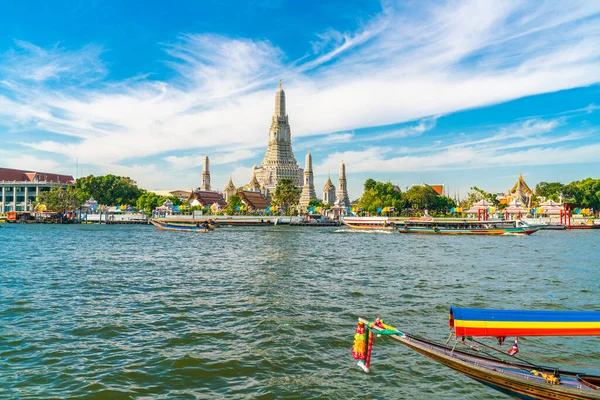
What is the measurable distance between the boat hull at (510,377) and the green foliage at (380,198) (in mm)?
107707

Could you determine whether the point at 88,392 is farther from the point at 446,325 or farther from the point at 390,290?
the point at 390,290

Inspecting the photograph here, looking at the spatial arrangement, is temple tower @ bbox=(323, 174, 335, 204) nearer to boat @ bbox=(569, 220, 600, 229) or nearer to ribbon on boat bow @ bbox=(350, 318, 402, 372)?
boat @ bbox=(569, 220, 600, 229)

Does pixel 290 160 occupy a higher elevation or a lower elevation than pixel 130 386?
higher

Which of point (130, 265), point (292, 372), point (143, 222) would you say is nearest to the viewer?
point (292, 372)

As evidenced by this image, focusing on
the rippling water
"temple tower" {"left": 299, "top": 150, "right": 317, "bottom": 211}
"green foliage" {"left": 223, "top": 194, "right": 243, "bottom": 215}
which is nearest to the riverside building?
"green foliage" {"left": 223, "top": 194, "right": 243, "bottom": 215}

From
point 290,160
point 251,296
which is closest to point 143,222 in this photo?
point 290,160

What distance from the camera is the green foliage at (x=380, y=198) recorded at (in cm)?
11875

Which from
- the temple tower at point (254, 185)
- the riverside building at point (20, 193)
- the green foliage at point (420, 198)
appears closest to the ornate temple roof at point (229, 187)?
the temple tower at point (254, 185)

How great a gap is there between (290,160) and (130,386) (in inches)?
7443

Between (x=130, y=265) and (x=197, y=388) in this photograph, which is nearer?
(x=197, y=388)

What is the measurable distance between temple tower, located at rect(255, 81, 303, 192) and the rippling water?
531 feet

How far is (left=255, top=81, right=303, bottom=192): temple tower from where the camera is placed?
19125cm

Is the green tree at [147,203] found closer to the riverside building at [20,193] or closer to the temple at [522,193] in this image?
the riverside building at [20,193]

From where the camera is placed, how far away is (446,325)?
48.3 ft
